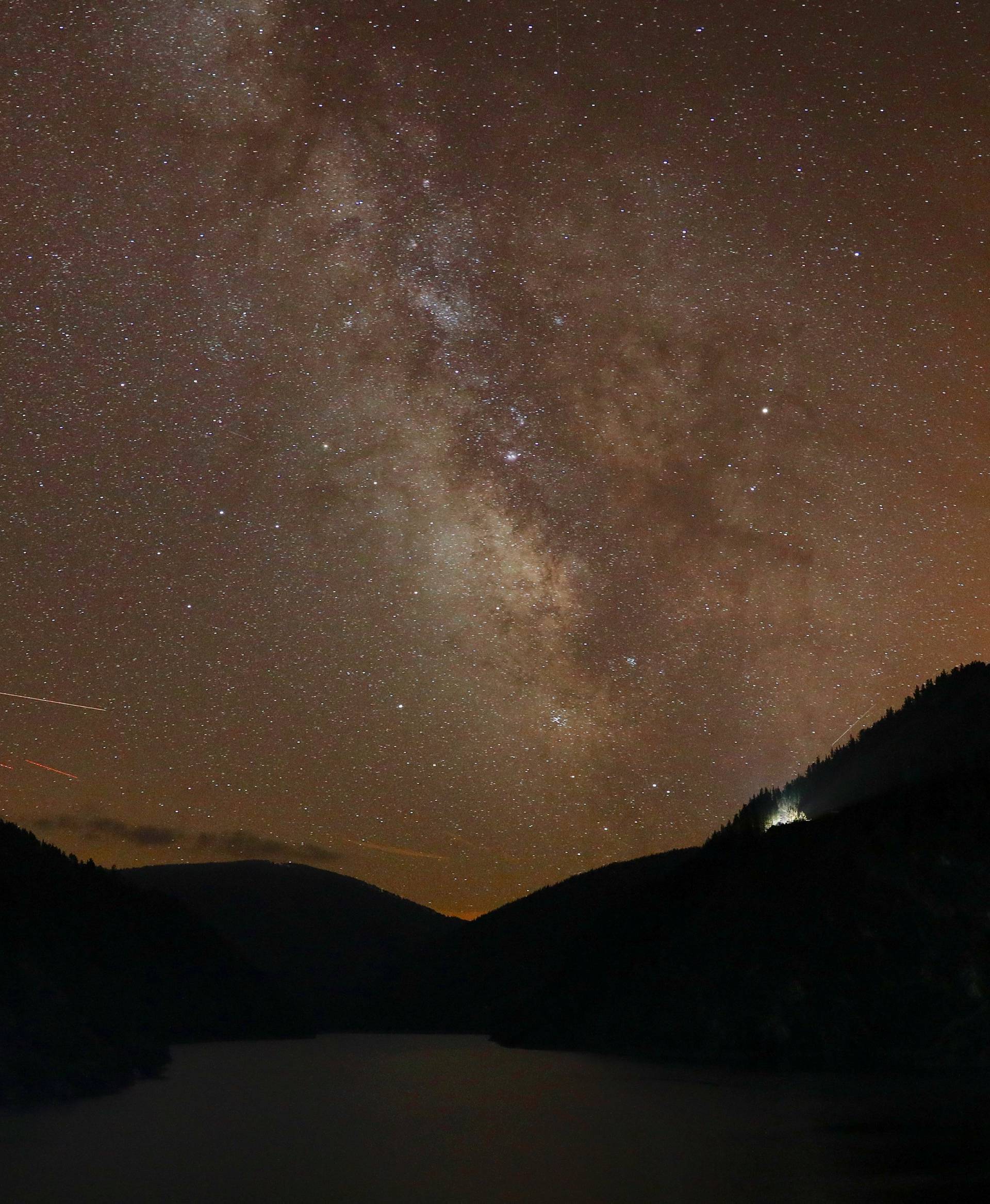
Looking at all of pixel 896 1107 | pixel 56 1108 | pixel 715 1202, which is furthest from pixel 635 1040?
pixel 715 1202

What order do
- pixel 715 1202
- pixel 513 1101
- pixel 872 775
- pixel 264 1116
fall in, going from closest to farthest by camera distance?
1. pixel 715 1202
2. pixel 264 1116
3. pixel 513 1101
4. pixel 872 775

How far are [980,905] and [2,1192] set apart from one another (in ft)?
361

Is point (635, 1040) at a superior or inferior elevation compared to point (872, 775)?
inferior

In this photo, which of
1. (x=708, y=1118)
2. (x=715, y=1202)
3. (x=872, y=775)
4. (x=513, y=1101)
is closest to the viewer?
(x=715, y=1202)

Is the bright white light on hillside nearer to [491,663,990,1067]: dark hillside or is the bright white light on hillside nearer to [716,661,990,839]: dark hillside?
[716,661,990,839]: dark hillside

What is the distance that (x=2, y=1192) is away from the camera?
101 feet

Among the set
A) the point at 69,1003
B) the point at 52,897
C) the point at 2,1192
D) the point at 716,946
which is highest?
the point at 52,897

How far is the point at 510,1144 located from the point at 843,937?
280ft

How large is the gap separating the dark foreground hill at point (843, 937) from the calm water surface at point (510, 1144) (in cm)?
2390

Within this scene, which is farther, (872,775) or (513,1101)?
(872,775)

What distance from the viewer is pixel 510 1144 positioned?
44.6 metres

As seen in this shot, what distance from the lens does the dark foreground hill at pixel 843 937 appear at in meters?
111

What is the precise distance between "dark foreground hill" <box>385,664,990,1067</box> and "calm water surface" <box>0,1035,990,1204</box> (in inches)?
941

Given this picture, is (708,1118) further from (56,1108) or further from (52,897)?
(52,897)
